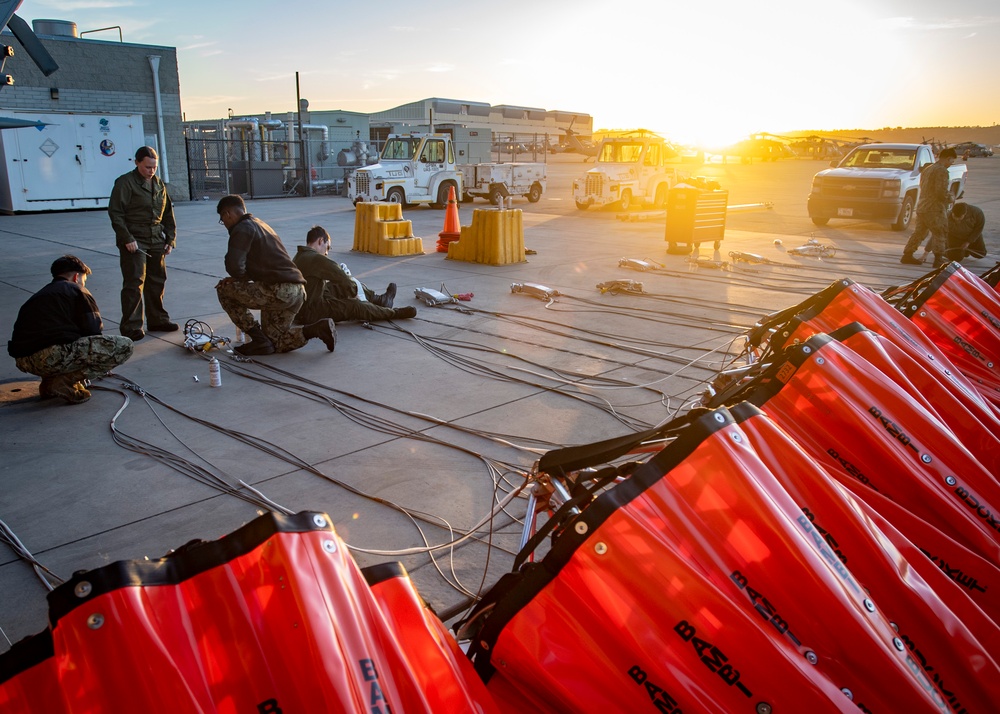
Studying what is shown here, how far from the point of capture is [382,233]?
1481cm

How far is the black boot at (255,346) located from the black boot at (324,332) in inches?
16.7

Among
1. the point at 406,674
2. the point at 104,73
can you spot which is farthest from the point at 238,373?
the point at 104,73

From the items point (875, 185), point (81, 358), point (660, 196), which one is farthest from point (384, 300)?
point (660, 196)

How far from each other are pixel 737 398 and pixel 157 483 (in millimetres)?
3757

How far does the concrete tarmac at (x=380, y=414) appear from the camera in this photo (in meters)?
4.16

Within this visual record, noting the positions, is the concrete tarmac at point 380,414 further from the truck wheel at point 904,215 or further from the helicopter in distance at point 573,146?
the helicopter in distance at point 573,146

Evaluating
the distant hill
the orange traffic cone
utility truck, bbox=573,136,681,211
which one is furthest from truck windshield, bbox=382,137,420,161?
the distant hill

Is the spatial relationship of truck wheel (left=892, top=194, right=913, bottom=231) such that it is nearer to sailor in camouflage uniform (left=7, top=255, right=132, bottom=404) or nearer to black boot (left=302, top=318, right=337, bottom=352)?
black boot (left=302, top=318, right=337, bottom=352)

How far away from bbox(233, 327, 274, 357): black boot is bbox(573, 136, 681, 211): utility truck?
59.7 feet

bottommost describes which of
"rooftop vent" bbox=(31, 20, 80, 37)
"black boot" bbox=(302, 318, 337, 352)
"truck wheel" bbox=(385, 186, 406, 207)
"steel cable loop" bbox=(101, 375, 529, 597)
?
"steel cable loop" bbox=(101, 375, 529, 597)

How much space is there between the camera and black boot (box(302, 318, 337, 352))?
26.0 ft

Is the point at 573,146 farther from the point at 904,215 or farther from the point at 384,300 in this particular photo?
the point at 384,300

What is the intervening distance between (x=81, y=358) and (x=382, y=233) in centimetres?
895

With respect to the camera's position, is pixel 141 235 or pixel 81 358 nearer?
pixel 81 358
